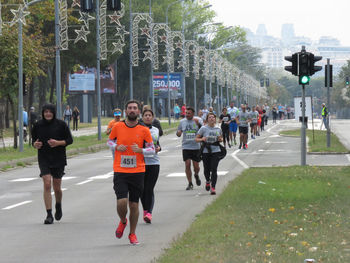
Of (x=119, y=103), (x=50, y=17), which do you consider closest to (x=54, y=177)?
(x=50, y=17)

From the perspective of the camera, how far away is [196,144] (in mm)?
17672

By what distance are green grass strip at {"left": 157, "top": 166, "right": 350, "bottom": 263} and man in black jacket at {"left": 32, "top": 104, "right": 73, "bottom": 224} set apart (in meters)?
2.17

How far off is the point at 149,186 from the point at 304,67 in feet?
31.5

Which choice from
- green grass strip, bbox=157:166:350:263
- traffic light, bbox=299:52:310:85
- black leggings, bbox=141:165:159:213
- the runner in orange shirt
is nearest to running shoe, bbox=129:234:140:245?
the runner in orange shirt

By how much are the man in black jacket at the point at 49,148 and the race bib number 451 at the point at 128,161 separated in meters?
2.59

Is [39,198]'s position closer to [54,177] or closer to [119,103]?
[54,177]

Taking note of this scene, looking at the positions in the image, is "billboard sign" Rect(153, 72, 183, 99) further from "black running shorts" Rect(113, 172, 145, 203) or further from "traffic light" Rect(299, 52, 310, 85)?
"black running shorts" Rect(113, 172, 145, 203)

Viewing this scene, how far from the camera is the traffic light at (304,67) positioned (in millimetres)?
20875

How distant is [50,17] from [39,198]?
27689 mm

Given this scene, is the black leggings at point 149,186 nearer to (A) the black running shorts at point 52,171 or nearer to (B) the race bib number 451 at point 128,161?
(A) the black running shorts at point 52,171

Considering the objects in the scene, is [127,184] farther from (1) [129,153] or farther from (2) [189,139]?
(2) [189,139]

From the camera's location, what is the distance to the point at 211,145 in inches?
661

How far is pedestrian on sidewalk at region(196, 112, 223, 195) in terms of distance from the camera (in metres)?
16.7

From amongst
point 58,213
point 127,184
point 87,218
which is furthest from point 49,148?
point 127,184
